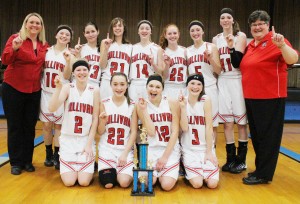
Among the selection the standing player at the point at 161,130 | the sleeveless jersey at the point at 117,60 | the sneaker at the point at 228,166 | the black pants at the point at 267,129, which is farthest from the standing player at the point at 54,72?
the black pants at the point at 267,129

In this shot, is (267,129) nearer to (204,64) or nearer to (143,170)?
(204,64)

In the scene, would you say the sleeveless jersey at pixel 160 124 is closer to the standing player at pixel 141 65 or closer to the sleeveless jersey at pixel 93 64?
the standing player at pixel 141 65

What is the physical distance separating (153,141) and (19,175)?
68.8 inches

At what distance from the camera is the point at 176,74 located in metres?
4.66

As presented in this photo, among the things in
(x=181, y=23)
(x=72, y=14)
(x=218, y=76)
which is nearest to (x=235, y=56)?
(x=218, y=76)

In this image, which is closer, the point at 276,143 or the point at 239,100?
the point at 276,143

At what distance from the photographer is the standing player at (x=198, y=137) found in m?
3.91

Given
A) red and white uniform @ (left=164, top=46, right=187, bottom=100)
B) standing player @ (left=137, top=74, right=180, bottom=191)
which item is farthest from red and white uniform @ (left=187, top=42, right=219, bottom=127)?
standing player @ (left=137, top=74, right=180, bottom=191)

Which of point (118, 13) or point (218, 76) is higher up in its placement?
point (118, 13)

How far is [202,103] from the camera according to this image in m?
4.07

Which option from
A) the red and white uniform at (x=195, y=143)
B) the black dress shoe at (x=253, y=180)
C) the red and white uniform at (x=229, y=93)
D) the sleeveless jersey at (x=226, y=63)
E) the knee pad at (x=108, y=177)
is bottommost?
the black dress shoe at (x=253, y=180)

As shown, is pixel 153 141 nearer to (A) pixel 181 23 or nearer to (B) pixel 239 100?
(B) pixel 239 100

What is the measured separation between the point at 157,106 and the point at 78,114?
0.93 metres

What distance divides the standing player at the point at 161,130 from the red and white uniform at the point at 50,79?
126 cm
